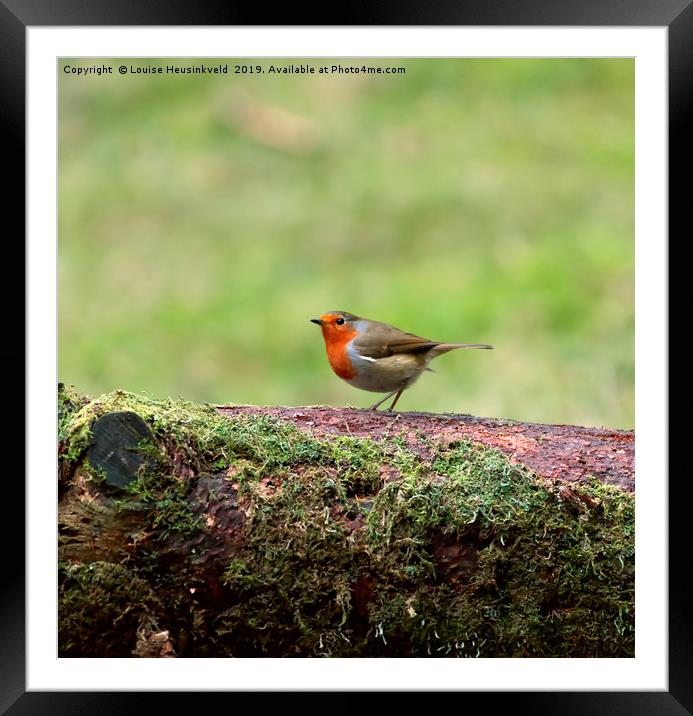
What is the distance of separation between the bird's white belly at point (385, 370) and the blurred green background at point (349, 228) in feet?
5.71

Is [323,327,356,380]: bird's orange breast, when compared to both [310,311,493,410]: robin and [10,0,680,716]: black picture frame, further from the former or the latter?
[10,0,680,716]: black picture frame

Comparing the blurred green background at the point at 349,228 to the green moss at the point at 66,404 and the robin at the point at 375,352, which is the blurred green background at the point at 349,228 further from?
the green moss at the point at 66,404

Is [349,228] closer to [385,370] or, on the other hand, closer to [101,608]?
[385,370]

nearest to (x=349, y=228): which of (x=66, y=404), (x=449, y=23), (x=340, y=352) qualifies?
(x=340, y=352)

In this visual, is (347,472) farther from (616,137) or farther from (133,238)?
(616,137)

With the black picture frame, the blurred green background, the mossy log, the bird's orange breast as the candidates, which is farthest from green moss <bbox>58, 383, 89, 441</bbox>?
the blurred green background

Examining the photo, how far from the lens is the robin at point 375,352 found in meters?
5.15

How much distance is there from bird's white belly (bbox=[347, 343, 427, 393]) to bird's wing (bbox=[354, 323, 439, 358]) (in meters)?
0.03

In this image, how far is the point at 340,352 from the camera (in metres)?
5.20

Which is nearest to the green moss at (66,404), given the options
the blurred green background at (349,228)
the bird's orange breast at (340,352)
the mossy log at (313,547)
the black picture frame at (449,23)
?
the mossy log at (313,547)

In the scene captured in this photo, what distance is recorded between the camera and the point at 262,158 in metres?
9.51

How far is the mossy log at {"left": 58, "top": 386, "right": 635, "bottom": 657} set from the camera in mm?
3061

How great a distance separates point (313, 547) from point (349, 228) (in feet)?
20.0
